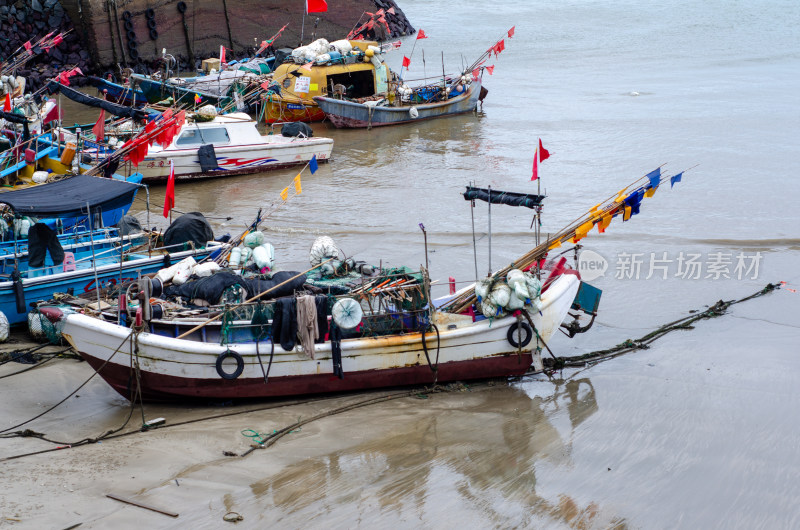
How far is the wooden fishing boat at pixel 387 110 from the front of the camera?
27703mm

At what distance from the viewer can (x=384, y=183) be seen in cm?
2197

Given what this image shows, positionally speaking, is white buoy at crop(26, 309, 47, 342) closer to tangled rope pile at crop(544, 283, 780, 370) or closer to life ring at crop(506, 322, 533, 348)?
life ring at crop(506, 322, 533, 348)

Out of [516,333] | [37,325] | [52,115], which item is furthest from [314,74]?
[516,333]

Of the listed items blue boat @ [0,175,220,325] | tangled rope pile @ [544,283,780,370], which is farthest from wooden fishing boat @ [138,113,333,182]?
tangled rope pile @ [544,283,780,370]

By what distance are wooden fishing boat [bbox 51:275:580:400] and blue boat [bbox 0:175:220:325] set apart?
1735mm

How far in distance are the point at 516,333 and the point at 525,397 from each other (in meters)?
0.80

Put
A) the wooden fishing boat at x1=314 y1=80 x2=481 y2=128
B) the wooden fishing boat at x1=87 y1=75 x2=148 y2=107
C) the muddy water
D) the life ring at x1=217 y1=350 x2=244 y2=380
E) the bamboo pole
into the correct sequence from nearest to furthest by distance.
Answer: the muddy water < the life ring at x1=217 y1=350 x2=244 y2=380 < the bamboo pole < the wooden fishing boat at x1=87 y1=75 x2=148 y2=107 < the wooden fishing boat at x1=314 y1=80 x2=481 y2=128

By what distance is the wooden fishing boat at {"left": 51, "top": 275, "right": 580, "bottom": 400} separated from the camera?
9.73 metres

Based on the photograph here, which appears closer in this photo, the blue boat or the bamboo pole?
the bamboo pole

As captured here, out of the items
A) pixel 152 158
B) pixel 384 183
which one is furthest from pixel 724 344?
pixel 152 158

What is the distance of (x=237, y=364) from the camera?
9789 millimetres

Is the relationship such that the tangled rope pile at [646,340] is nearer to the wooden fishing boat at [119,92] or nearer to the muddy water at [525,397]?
the muddy water at [525,397]

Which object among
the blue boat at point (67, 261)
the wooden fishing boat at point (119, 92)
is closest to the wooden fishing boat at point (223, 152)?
the wooden fishing boat at point (119, 92)

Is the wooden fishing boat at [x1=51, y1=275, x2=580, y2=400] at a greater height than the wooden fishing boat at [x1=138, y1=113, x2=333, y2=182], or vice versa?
the wooden fishing boat at [x1=138, y1=113, x2=333, y2=182]
